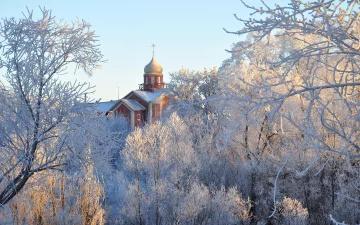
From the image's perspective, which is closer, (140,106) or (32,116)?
(32,116)

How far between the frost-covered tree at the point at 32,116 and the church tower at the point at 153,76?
99.1ft

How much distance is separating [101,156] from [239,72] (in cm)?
1060

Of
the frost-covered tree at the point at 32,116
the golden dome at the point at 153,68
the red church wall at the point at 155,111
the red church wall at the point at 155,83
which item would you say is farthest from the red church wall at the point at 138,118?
the frost-covered tree at the point at 32,116

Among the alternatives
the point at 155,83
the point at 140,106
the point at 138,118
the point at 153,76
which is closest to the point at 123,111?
the point at 138,118

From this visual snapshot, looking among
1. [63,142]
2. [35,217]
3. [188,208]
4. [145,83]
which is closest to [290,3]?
[63,142]

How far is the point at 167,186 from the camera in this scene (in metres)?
14.1

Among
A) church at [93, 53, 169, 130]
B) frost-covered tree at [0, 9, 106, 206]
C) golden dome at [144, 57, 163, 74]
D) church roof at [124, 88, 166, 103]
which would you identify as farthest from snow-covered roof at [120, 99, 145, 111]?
frost-covered tree at [0, 9, 106, 206]

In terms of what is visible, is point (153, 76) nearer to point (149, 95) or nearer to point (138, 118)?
point (149, 95)

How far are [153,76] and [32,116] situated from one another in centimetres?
3174

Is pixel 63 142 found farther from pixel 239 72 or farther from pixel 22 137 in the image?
pixel 239 72

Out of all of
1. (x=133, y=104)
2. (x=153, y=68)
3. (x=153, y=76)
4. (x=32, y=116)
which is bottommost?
(x=32, y=116)

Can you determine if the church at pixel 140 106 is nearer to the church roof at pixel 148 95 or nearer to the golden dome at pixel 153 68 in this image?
the church roof at pixel 148 95

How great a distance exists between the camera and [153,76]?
38.3 m

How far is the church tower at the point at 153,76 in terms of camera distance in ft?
124
